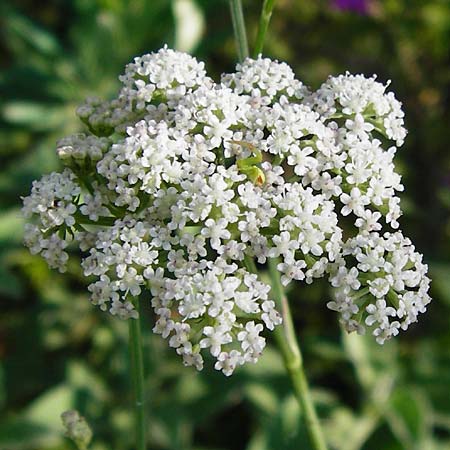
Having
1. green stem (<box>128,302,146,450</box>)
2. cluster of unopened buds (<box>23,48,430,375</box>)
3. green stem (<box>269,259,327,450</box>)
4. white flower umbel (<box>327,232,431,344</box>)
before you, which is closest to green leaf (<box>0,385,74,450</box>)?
green stem (<box>128,302,146,450</box>)

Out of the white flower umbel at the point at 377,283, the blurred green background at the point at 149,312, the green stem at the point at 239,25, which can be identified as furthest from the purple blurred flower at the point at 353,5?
the white flower umbel at the point at 377,283

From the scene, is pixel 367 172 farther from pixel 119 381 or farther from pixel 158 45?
pixel 158 45

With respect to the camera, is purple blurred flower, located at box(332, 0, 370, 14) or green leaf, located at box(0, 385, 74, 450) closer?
green leaf, located at box(0, 385, 74, 450)

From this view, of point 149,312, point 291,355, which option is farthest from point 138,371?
point 149,312

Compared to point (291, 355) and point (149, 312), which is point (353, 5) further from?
point (291, 355)

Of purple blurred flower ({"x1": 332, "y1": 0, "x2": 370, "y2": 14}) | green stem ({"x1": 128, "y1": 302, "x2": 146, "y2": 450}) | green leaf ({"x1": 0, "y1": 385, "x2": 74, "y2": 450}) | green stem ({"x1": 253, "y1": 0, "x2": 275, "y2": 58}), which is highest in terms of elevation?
purple blurred flower ({"x1": 332, "y1": 0, "x2": 370, "y2": 14})

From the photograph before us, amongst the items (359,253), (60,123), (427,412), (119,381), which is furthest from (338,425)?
(60,123)

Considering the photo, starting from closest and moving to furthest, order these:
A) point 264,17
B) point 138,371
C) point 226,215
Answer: point 226,215 < point 138,371 < point 264,17

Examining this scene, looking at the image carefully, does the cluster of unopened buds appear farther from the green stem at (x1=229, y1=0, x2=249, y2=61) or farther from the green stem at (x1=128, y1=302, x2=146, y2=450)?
the green stem at (x1=229, y1=0, x2=249, y2=61)
